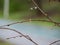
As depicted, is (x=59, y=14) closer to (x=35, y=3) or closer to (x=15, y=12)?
(x=35, y=3)

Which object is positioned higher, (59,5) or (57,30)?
(59,5)

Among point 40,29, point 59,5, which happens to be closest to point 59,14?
point 59,5

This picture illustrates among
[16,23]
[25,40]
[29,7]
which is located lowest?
[25,40]

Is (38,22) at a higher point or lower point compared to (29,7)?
lower

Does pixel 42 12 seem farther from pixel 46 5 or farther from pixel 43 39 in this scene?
pixel 43 39

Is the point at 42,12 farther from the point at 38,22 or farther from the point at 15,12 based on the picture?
the point at 15,12

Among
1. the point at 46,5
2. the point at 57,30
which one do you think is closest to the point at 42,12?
the point at 46,5
